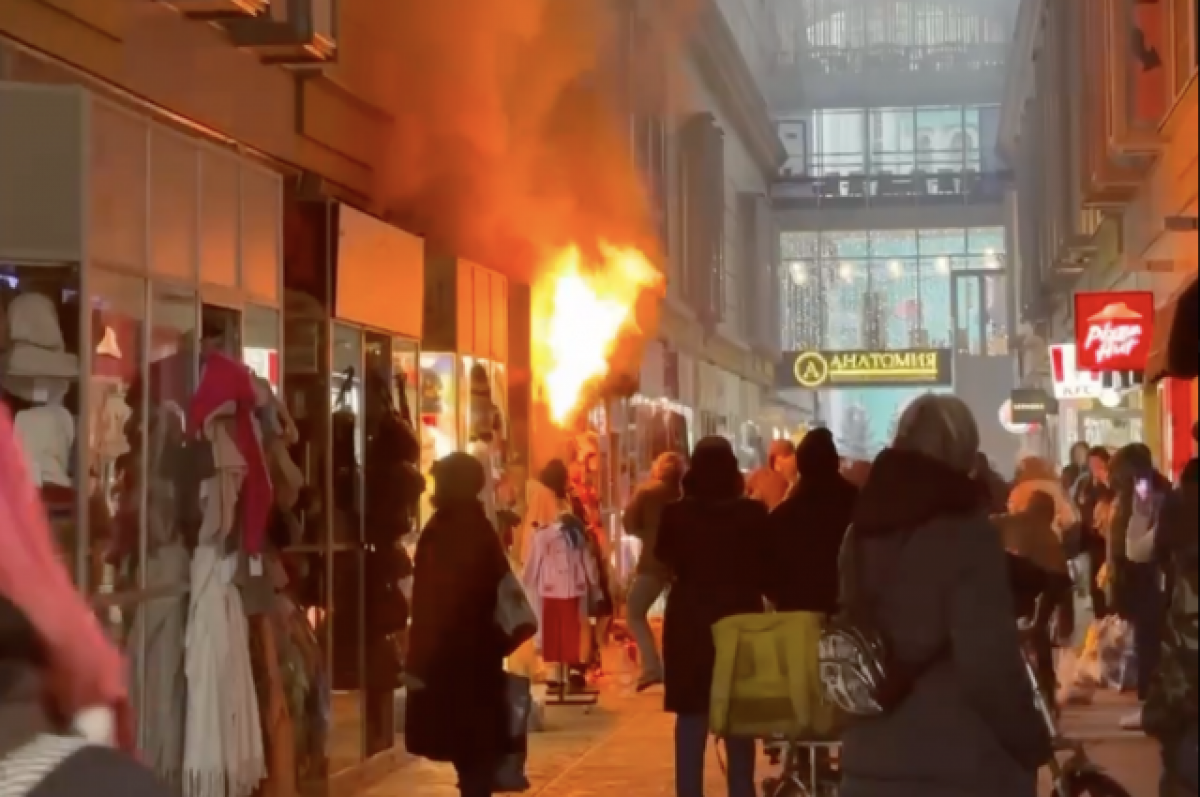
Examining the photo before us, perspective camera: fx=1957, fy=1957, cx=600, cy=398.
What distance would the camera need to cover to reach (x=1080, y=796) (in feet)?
22.5

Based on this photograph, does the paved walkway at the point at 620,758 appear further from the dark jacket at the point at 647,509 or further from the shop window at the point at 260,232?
the shop window at the point at 260,232

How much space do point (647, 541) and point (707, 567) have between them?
583cm

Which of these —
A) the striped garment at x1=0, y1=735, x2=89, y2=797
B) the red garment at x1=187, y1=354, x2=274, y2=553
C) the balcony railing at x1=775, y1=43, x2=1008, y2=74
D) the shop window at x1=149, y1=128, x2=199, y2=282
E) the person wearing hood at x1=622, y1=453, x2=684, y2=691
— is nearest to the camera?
the striped garment at x1=0, y1=735, x2=89, y2=797

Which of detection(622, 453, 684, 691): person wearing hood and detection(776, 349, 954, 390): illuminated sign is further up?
detection(776, 349, 954, 390): illuminated sign

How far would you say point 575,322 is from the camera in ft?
60.4

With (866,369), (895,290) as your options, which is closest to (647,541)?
(866,369)

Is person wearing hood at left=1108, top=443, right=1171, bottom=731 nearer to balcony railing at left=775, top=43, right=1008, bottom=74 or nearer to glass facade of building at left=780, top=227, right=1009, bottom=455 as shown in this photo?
glass facade of building at left=780, top=227, right=1009, bottom=455

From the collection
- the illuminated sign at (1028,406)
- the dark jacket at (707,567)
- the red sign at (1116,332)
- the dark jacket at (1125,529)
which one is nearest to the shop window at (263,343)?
the dark jacket at (707,567)

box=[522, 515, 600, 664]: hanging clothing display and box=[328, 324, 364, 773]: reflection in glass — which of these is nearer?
box=[328, 324, 364, 773]: reflection in glass

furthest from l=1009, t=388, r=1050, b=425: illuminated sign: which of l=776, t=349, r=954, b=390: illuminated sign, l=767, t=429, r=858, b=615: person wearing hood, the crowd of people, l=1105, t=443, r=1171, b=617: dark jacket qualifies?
l=767, t=429, r=858, b=615: person wearing hood

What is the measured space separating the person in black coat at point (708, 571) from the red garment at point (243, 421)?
1831 millimetres

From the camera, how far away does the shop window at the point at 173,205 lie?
912 cm

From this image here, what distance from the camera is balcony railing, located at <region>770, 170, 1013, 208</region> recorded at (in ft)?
177

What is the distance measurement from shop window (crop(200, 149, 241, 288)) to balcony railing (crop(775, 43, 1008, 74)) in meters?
48.4
